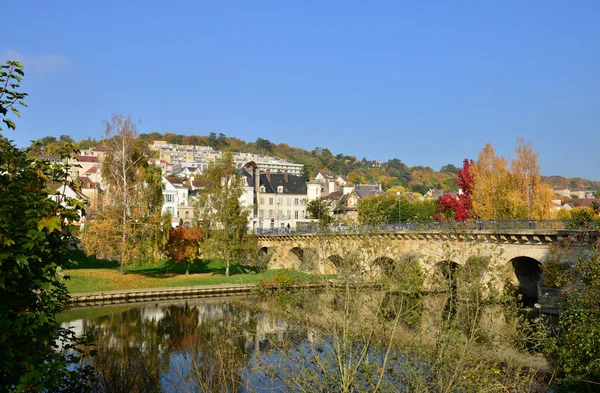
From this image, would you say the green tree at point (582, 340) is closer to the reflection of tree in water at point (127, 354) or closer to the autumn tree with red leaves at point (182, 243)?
the reflection of tree in water at point (127, 354)

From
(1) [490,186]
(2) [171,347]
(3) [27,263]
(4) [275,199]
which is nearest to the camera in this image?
(3) [27,263]

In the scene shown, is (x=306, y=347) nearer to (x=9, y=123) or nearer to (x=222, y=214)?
(x=9, y=123)

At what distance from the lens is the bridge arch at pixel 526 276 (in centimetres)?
3816

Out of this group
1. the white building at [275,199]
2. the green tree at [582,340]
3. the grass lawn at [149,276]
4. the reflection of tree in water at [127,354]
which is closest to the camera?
the reflection of tree in water at [127,354]

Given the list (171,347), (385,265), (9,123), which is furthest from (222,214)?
(9,123)

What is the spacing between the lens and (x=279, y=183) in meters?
90.1

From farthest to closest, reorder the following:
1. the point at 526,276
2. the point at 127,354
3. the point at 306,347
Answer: the point at 526,276 < the point at 127,354 < the point at 306,347

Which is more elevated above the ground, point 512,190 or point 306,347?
point 512,190

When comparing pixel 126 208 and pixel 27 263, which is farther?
pixel 126 208

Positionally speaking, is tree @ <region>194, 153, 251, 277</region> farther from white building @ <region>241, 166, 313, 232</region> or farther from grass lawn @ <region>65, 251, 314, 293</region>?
white building @ <region>241, 166, 313, 232</region>

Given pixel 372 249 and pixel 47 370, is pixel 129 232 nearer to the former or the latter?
pixel 372 249

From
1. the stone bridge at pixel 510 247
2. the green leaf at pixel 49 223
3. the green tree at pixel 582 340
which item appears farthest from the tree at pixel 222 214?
the green leaf at pixel 49 223

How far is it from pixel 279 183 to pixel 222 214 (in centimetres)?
4183

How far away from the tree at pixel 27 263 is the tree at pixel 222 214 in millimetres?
38205
